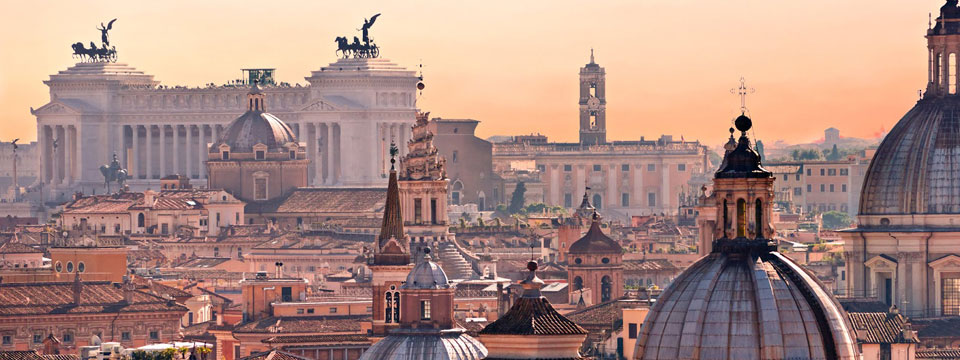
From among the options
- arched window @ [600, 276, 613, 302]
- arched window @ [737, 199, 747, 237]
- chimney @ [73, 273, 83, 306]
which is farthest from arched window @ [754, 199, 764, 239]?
arched window @ [600, 276, 613, 302]

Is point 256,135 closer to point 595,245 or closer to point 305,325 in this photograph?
point 595,245

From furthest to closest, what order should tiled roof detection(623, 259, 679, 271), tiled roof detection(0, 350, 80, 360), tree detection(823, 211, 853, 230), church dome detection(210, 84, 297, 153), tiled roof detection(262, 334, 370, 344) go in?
tree detection(823, 211, 853, 230)
church dome detection(210, 84, 297, 153)
tiled roof detection(623, 259, 679, 271)
tiled roof detection(262, 334, 370, 344)
tiled roof detection(0, 350, 80, 360)

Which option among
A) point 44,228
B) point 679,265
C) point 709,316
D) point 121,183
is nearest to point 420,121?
point 679,265

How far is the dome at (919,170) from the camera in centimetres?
8931

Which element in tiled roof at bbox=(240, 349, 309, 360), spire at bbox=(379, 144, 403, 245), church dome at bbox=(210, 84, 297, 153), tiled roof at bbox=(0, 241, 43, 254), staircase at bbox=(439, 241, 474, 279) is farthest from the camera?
church dome at bbox=(210, 84, 297, 153)

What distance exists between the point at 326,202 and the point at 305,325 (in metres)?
66.9

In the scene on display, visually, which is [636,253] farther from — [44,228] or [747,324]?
[747,324]

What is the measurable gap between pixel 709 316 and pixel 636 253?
3598 inches

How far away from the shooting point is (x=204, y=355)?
3484 inches

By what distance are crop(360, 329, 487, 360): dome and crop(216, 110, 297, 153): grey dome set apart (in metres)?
100

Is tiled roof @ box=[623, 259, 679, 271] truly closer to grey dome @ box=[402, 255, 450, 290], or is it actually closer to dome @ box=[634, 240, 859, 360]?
grey dome @ box=[402, 255, 450, 290]

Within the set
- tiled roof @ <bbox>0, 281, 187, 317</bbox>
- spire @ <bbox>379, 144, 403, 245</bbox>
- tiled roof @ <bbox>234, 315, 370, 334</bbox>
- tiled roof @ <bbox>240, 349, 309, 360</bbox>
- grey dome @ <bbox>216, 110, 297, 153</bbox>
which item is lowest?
tiled roof @ <bbox>240, 349, 309, 360</bbox>

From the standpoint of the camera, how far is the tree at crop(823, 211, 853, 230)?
182750mm

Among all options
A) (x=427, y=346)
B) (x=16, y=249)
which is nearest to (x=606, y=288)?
(x=16, y=249)
